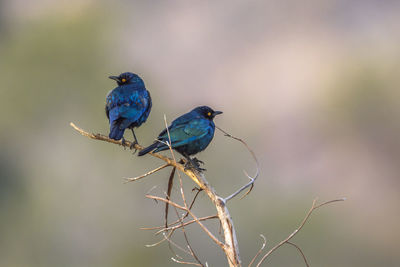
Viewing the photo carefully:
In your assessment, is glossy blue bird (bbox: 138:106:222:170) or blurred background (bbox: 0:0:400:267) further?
blurred background (bbox: 0:0:400:267)

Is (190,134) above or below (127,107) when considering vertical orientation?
below

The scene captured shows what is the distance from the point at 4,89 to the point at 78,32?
17.5 feet

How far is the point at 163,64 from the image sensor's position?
52.1 m

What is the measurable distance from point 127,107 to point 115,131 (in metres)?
0.55

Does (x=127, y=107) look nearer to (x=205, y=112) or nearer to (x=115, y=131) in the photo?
(x=115, y=131)

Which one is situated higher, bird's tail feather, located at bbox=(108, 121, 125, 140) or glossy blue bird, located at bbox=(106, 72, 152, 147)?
glossy blue bird, located at bbox=(106, 72, 152, 147)

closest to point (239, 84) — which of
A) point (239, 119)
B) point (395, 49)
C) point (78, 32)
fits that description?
point (239, 119)

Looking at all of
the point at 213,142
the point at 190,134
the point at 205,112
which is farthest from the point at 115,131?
the point at 213,142

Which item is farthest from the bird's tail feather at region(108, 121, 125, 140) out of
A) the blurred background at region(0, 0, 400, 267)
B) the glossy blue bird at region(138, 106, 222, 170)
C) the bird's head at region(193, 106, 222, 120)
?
the blurred background at region(0, 0, 400, 267)

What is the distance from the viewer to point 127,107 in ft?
23.0

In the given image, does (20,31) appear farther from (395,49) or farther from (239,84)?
(395,49)

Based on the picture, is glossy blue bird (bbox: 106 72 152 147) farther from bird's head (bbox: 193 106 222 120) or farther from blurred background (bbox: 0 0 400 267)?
blurred background (bbox: 0 0 400 267)

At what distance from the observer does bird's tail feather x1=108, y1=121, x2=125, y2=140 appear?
6238 millimetres

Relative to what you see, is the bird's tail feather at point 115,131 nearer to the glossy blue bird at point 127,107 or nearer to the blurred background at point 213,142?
the glossy blue bird at point 127,107
